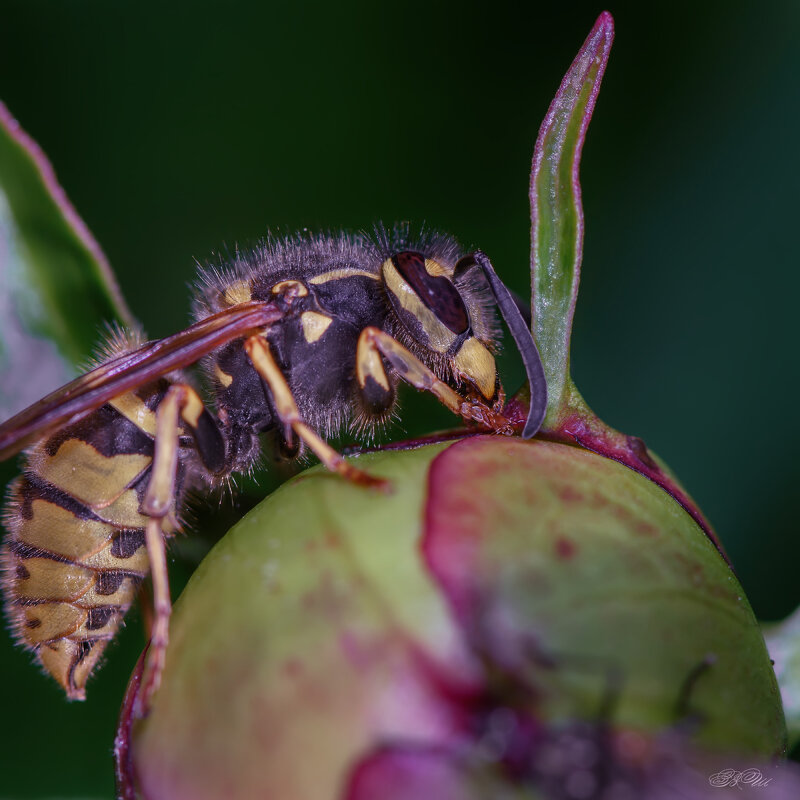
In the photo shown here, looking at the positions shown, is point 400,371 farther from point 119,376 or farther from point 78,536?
point 78,536

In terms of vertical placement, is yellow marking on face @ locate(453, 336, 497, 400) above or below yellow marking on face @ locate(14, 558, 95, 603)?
above

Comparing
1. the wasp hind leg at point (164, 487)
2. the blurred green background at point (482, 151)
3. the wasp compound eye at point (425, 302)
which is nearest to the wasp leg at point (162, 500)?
the wasp hind leg at point (164, 487)

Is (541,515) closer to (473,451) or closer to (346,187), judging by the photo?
(473,451)

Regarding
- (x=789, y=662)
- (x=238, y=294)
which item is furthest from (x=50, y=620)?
(x=789, y=662)

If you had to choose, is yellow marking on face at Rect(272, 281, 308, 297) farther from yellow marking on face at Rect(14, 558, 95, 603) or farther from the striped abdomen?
yellow marking on face at Rect(14, 558, 95, 603)

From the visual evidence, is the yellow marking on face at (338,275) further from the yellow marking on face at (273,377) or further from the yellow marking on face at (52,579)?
the yellow marking on face at (52,579)

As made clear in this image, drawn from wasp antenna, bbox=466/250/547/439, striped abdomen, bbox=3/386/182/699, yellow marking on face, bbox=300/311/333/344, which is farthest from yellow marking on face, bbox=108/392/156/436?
wasp antenna, bbox=466/250/547/439

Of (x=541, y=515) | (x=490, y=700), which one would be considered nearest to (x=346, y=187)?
(x=541, y=515)
